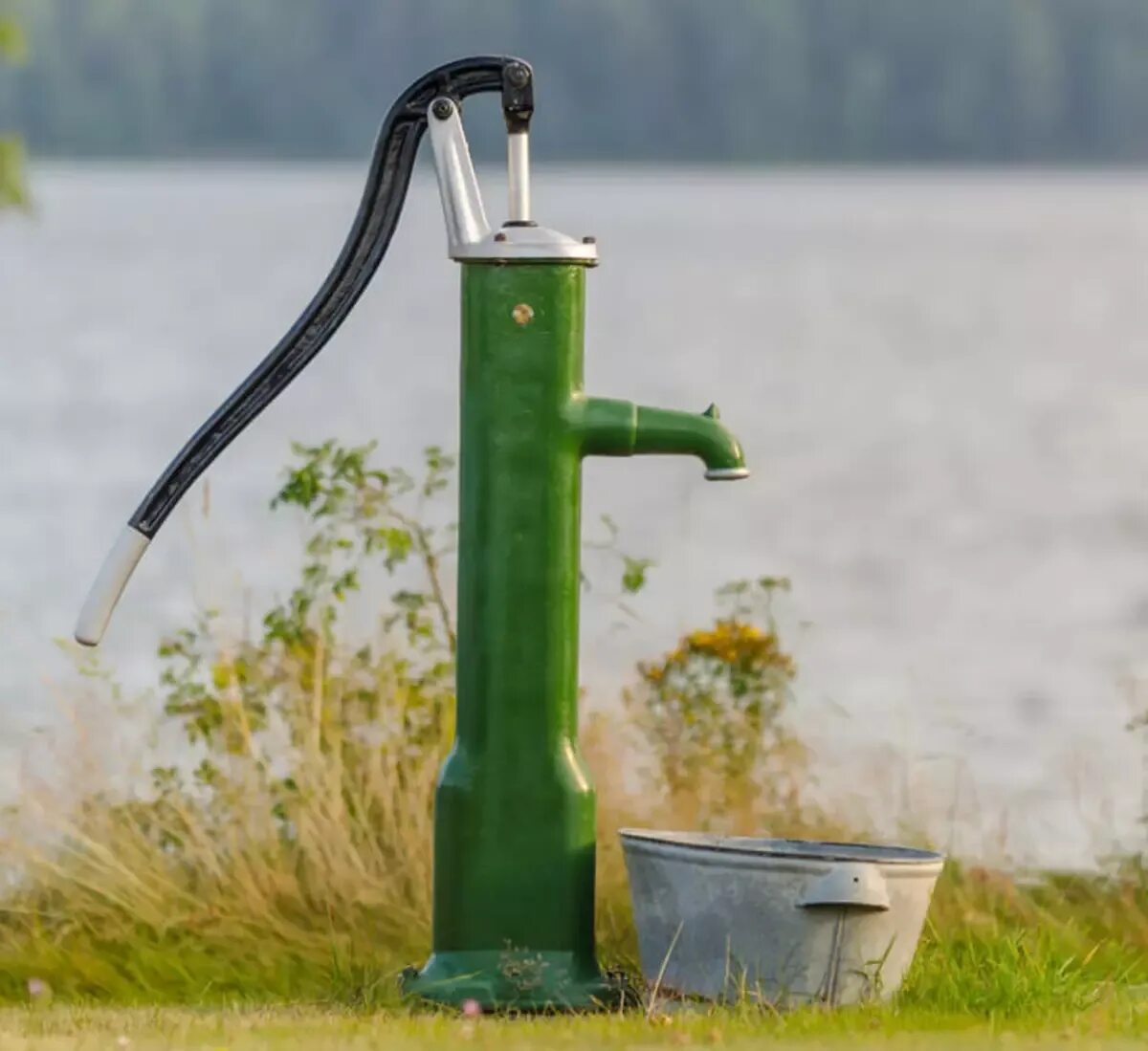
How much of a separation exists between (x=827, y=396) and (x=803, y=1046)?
17.1 metres

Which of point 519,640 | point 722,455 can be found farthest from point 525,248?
point 519,640

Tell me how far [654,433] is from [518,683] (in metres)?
0.57

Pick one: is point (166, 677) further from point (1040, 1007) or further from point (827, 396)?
point (827, 396)

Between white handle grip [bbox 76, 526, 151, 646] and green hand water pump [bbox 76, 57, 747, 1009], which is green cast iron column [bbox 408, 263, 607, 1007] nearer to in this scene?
green hand water pump [bbox 76, 57, 747, 1009]

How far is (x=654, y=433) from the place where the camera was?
17.7ft

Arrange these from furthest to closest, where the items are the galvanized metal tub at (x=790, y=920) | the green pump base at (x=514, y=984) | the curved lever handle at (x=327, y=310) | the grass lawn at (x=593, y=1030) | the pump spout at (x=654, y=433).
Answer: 1. the curved lever handle at (x=327, y=310)
2. the pump spout at (x=654, y=433)
3. the green pump base at (x=514, y=984)
4. the galvanized metal tub at (x=790, y=920)
5. the grass lawn at (x=593, y=1030)

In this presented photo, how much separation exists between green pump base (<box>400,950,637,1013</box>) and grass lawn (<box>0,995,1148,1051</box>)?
79mm

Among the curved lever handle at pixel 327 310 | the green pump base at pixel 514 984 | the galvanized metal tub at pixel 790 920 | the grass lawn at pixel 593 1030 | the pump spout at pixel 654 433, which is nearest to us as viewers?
the grass lawn at pixel 593 1030

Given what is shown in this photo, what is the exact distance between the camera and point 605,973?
5.46m

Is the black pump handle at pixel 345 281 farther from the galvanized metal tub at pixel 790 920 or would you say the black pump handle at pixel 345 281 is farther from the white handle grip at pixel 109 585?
the galvanized metal tub at pixel 790 920

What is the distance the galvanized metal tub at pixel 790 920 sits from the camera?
503 cm

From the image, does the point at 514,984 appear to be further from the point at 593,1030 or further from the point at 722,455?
the point at 722,455

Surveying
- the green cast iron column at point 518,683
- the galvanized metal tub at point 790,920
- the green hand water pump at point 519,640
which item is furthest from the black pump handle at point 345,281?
the galvanized metal tub at point 790,920

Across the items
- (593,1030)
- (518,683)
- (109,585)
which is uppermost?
(109,585)
